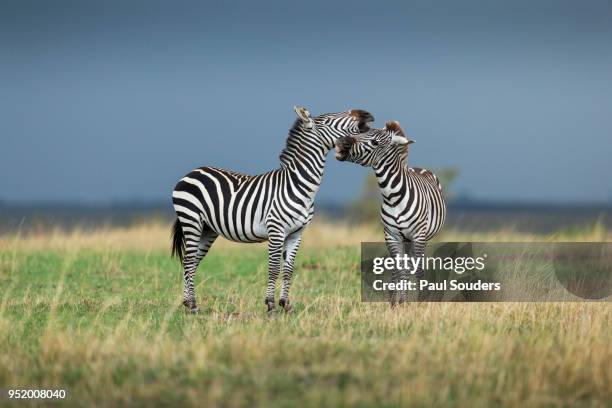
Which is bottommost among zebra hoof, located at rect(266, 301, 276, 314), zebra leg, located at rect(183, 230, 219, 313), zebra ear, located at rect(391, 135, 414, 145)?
zebra hoof, located at rect(266, 301, 276, 314)

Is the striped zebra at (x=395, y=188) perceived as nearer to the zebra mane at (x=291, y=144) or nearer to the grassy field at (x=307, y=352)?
the zebra mane at (x=291, y=144)

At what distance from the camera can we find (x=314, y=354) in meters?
8.46

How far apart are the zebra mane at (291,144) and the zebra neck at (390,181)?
1067 mm

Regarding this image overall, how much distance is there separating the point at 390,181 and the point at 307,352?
3676mm

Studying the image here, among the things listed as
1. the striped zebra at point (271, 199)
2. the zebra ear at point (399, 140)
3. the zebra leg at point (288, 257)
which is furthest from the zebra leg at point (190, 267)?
the zebra ear at point (399, 140)

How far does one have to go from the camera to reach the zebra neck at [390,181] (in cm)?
1157

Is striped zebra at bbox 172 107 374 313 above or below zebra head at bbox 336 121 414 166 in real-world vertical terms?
below

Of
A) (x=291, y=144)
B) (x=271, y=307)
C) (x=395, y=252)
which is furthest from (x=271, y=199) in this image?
(x=395, y=252)

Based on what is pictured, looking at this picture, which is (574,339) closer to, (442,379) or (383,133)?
(442,379)

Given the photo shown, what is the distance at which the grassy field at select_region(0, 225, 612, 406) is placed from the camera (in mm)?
7586

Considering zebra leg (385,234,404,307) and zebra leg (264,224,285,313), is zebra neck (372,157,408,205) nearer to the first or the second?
zebra leg (385,234,404,307)
